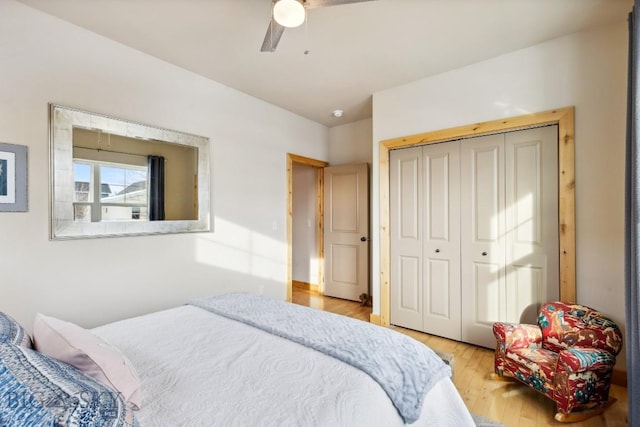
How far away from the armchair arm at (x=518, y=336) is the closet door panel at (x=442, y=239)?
29.7 inches

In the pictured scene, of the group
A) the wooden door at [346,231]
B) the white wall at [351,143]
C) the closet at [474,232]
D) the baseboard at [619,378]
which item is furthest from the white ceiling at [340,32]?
the baseboard at [619,378]

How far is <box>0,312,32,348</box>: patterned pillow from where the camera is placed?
3.06 feet

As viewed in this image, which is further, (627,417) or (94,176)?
(94,176)

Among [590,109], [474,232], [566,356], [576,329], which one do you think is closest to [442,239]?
[474,232]

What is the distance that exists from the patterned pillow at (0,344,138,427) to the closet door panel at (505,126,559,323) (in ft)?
9.56

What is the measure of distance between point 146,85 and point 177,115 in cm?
34

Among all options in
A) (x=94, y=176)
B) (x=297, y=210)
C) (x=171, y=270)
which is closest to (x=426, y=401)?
(x=171, y=270)

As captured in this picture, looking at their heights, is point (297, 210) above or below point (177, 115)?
below

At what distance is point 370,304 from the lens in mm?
4133

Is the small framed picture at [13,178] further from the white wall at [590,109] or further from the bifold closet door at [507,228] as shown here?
the white wall at [590,109]

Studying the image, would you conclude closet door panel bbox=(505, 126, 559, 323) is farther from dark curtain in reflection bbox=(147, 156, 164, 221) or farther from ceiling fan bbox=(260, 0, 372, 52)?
dark curtain in reflection bbox=(147, 156, 164, 221)

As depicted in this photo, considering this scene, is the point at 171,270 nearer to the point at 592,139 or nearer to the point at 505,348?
the point at 505,348

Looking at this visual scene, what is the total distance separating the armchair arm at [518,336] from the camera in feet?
6.95

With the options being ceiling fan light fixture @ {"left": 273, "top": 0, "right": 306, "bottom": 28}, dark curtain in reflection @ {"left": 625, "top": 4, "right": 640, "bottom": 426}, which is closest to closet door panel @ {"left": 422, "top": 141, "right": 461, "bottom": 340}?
dark curtain in reflection @ {"left": 625, "top": 4, "right": 640, "bottom": 426}
